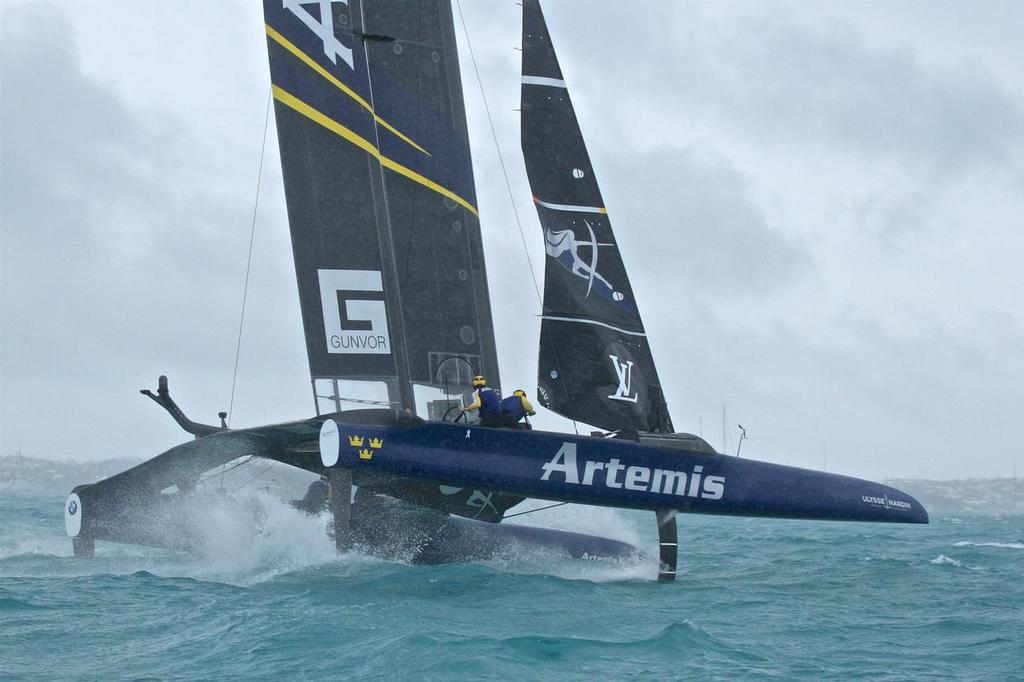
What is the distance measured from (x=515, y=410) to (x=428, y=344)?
1401 millimetres

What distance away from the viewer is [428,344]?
10.8m

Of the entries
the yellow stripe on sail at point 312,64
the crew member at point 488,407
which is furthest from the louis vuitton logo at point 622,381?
the yellow stripe on sail at point 312,64

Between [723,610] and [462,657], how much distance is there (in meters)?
2.81

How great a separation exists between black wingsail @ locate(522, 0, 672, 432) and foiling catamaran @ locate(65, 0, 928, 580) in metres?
0.02

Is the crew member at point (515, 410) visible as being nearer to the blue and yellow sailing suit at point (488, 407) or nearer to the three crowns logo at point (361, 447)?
the blue and yellow sailing suit at point (488, 407)

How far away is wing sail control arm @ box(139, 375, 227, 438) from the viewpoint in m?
10.8

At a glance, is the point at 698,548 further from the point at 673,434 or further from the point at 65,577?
the point at 65,577

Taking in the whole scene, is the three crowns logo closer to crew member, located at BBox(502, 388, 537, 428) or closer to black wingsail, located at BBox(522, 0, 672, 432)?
crew member, located at BBox(502, 388, 537, 428)

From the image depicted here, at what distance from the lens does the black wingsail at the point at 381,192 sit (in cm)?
1004

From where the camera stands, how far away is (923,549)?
15.4 m

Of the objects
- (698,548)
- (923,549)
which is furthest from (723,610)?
(923,549)

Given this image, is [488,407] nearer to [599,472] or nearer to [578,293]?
[599,472]

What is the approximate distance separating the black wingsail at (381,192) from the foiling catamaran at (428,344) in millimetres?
15

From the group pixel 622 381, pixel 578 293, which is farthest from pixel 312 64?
pixel 622 381
